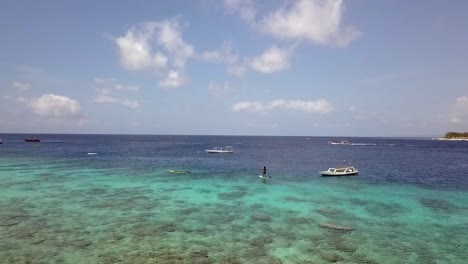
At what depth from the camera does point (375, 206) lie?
120 ft

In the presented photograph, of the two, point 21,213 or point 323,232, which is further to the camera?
point 21,213

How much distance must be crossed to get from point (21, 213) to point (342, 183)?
45120 millimetres

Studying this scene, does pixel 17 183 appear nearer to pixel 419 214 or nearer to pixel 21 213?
pixel 21 213

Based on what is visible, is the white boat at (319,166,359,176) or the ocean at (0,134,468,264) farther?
the white boat at (319,166,359,176)

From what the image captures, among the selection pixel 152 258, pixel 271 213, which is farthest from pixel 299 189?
pixel 152 258

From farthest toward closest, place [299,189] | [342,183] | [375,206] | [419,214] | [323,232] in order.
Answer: [342,183] < [299,189] < [375,206] < [419,214] < [323,232]

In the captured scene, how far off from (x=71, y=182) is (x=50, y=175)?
10436 millimetres

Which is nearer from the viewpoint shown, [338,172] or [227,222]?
[227,222]

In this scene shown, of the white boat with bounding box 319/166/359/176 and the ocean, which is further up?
the white boat with bounding box 319/166/359/176

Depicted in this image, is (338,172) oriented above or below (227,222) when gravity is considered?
above

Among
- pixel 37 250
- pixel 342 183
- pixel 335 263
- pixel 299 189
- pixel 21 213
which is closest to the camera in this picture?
pixel 335 263

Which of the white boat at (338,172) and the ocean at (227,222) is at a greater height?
the white boat at (338,172)

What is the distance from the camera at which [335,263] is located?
2028 cm

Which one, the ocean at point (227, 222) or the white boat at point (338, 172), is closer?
the ocean at point (227, 222)
